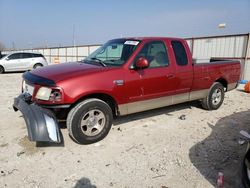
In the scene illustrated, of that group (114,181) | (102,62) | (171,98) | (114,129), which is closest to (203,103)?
(171,98)

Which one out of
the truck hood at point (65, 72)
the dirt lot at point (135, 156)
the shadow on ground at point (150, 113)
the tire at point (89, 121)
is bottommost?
the dirt lot at point (135, 156)

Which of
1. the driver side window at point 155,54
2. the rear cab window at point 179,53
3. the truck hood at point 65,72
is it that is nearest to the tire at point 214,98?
the rear cab window at point 179,53

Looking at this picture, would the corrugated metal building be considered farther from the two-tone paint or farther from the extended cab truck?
the extended cab truck

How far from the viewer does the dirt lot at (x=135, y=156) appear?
10.1ft

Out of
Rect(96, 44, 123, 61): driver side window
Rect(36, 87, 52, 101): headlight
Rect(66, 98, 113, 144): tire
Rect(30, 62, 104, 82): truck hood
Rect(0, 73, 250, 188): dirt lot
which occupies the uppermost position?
Rect(96, 44, 123, 61): driver side window

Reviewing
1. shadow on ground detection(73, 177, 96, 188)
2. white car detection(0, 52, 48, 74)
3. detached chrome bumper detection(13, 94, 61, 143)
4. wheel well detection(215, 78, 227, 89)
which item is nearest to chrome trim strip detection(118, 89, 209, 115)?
wheel well detection(215, 78, 227, 89)

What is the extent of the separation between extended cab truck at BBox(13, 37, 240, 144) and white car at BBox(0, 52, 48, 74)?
12.2m

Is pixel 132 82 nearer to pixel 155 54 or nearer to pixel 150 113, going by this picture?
pixel 155 54

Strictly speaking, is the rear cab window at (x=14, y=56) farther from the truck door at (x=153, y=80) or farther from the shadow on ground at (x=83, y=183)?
the shadow on ground at (x=83, y=183)

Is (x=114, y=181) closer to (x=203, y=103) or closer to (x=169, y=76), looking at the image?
(x=169, y=76)

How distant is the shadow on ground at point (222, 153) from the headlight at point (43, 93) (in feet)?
8.39

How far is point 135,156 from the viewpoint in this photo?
3.70 m

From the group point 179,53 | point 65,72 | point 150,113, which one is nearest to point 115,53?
point 65,72

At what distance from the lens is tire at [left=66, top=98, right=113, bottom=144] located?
381 cm
